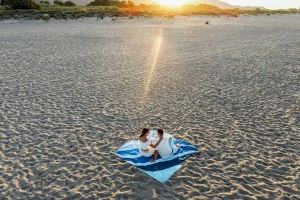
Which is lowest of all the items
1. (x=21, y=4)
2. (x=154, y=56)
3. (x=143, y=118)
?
(x=143, y=118)

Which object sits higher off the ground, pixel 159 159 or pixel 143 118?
pixel 143 118

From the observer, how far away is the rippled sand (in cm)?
955

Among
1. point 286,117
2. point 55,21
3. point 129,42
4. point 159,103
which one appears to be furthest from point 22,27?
point 286,117

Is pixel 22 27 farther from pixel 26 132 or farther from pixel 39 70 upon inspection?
pixel 26 132

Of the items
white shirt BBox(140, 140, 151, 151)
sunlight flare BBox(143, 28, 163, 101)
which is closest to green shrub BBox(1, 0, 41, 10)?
sunlight flare BBox(143, 28, 163, 101)

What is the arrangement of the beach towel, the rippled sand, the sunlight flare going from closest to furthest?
the rippled sand < the beach towel < the sunlight flare

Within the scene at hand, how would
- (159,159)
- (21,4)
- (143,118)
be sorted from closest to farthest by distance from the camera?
(159,159) < (143,118) < (21,4)

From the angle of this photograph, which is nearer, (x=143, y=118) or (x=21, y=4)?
(x=143, y=118)

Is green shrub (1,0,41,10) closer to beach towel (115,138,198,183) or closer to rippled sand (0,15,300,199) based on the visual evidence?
rippled sand (0,15,300,199)

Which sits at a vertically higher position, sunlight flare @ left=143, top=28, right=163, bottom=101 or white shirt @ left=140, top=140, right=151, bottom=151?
sunlight flare @ left=143, top=28, right=163, bottom=101

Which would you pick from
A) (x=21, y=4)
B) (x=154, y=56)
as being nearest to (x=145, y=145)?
(x=154, y=56)

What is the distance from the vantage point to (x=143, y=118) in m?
14.1

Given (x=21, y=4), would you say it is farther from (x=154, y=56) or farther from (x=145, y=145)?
(x=145, y=145)

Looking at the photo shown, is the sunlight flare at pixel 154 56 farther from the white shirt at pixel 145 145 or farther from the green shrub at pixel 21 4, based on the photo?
the green shrub at pixel 21 4
